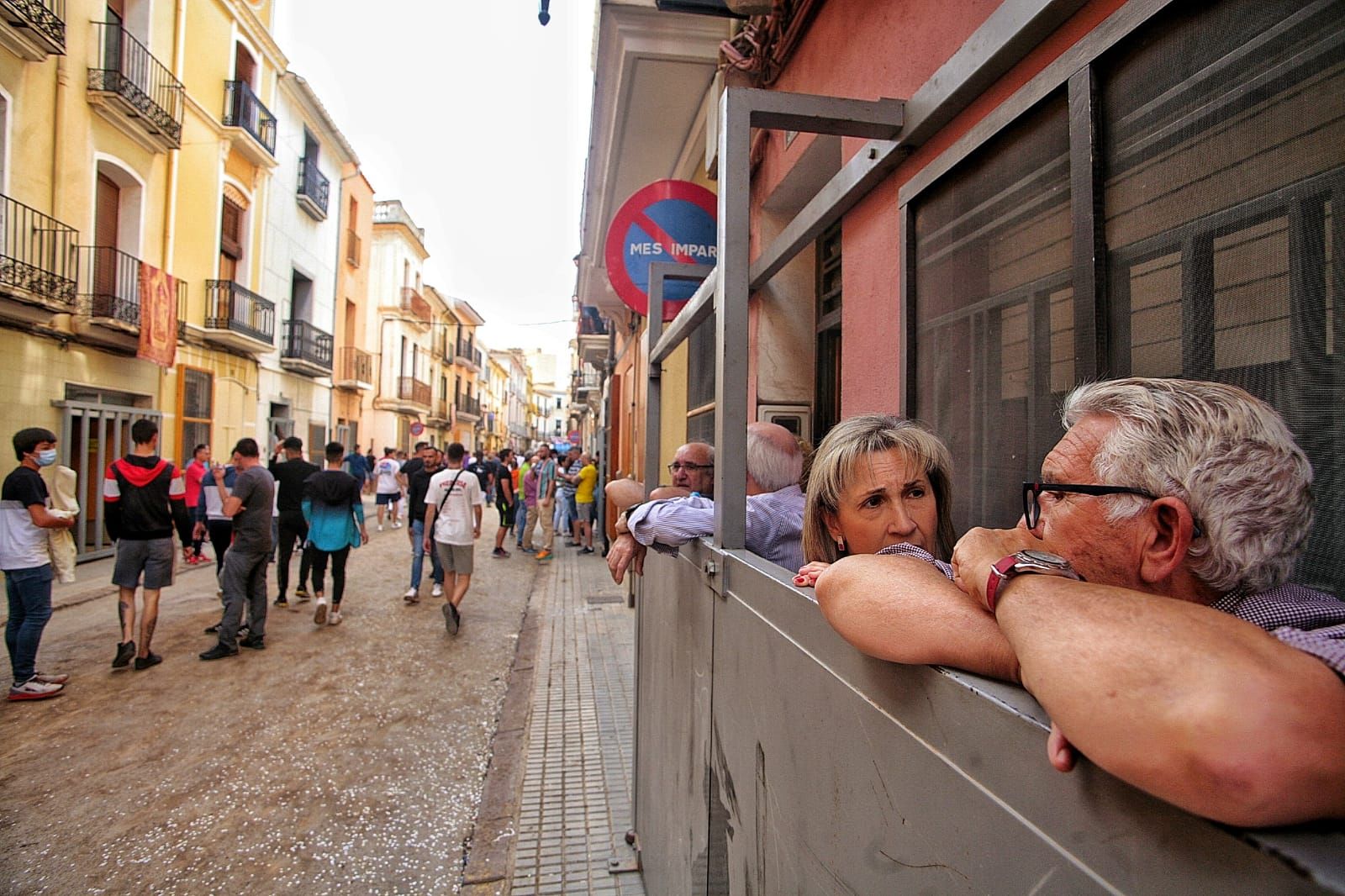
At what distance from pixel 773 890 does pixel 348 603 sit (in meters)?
7.78

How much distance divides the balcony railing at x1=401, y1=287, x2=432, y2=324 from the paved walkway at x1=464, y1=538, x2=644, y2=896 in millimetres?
25495

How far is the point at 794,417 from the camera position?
4223 mm

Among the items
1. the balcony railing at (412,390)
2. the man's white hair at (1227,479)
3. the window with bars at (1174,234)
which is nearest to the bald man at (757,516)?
the window with bars at (1174,234)

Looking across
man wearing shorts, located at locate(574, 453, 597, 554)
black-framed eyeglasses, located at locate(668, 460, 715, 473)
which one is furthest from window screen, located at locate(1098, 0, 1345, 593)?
man wearing shorts, located at locate(574, 453, 597, 554)

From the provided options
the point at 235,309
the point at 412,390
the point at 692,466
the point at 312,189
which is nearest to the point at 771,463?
the point at 692,466

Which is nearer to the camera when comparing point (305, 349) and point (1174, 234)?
point (1174, 234)

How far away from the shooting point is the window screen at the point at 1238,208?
999 millimetres

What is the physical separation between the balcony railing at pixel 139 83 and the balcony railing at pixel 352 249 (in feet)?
31.3

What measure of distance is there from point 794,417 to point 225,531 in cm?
656

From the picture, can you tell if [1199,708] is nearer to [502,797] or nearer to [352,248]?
[502,797]

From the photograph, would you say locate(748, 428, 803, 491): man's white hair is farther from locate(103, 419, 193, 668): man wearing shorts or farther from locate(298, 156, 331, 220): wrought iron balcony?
locate(298, 156, 331, 220): wrought iron balcony

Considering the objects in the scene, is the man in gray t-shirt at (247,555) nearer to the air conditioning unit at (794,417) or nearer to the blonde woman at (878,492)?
the air conditioning unit at (794,417)

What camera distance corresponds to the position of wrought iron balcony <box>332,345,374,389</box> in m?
23.4

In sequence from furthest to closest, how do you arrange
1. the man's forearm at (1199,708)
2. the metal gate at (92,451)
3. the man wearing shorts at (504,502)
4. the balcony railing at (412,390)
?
the balcony railing at (412,390) → the man wearing shorts at (504,502) → the metal gate at (92,451) → the man's forearm at (1199,708)
